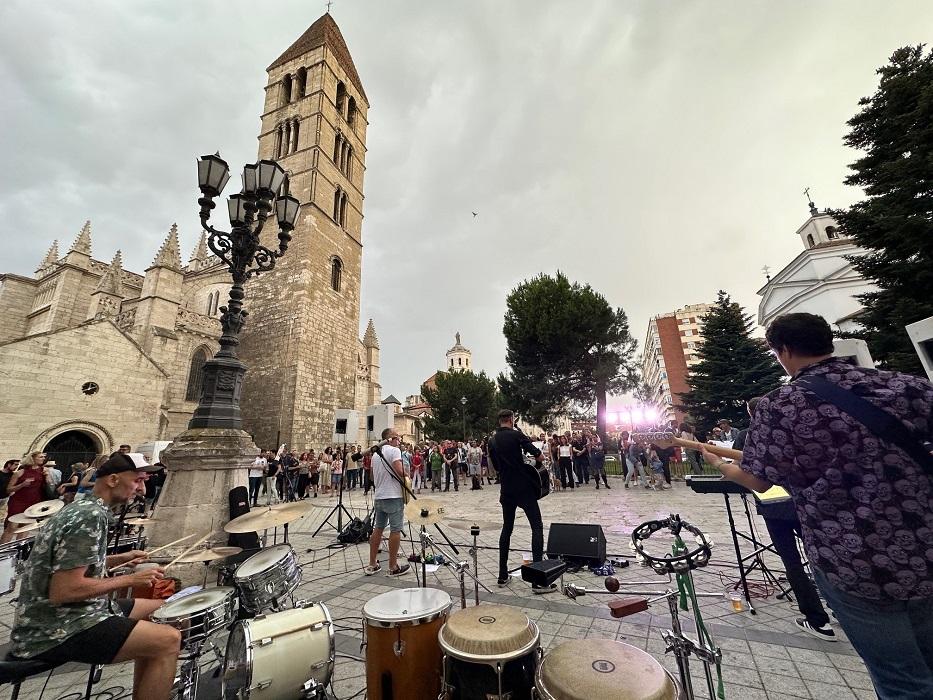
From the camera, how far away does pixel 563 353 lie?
72.8 ft

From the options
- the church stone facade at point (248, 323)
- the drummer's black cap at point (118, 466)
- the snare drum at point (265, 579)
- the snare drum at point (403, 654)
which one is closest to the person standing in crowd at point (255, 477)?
the church stone facade at point (248, 323)

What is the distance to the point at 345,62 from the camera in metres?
23.0

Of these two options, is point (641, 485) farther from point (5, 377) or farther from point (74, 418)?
point (5, 377)

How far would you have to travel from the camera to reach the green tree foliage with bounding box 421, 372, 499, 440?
34.1 m

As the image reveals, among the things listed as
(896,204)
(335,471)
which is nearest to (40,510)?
(335,471)

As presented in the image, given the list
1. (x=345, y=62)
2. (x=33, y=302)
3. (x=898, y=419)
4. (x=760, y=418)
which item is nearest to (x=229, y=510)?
(x=760, y=418)

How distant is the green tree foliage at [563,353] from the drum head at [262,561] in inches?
777

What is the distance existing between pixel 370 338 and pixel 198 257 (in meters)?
13.9

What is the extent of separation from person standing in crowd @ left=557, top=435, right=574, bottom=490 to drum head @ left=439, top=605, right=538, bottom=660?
1259 cm

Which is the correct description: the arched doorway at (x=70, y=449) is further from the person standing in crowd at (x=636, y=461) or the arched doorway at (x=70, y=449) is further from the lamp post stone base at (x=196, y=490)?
the person standing in crowd at (x=636, y=461)

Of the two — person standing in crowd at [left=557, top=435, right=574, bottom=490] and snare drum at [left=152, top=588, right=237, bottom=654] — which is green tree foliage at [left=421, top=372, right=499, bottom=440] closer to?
person standing in crowd at [left=557, top=435, right=574, bottom=490]

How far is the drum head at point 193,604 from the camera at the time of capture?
231 centimetres

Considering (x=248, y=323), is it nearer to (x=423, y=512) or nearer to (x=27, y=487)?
(x=27, y=487)

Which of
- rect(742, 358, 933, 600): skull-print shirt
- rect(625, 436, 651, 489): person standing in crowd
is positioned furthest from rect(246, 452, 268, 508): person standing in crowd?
rect(742, 358, 933, 600): skull-print shirt
